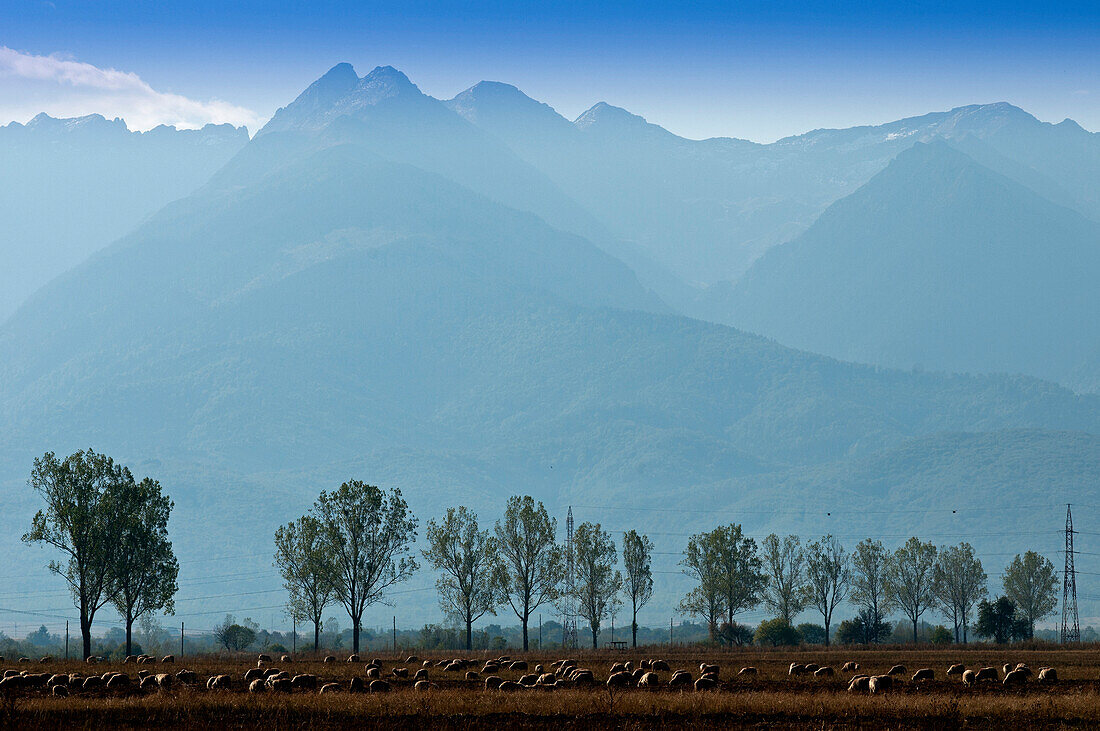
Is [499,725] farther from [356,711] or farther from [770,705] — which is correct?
[770,705]

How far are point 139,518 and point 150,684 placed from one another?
1663 inches

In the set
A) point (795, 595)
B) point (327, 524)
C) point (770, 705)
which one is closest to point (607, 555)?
point (795, 595)

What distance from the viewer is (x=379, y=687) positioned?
4538 centimetres

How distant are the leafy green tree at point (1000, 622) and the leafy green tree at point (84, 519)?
83.2 m

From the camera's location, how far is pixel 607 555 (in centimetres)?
13612

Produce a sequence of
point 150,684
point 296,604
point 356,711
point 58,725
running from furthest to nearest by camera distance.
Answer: point 296,604, point 150,684, point 356,711, point 58,725

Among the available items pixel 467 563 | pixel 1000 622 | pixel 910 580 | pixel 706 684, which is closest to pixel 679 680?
pixel 706 684

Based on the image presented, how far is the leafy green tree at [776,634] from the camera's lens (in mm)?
127062

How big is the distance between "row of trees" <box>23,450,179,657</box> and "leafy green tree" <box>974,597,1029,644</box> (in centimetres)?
7915

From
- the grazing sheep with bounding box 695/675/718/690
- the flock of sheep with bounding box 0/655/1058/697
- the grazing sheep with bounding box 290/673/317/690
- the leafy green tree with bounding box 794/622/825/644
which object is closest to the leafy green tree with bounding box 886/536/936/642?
the leafy green tree with bounding box 794/622/825/644

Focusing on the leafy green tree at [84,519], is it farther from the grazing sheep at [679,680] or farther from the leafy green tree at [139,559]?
the grazing sheep at [679,680]

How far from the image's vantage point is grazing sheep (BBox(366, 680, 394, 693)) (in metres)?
44.5

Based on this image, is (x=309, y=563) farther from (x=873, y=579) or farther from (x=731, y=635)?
(x=873, y=579)

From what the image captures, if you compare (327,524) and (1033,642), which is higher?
(327,524)
